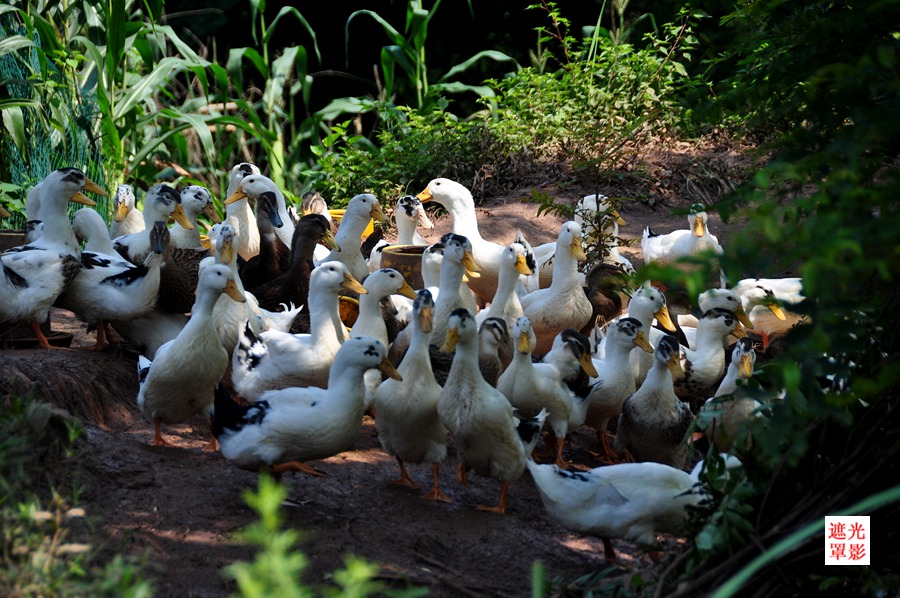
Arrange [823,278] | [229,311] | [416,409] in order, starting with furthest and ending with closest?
[229,311], [416,409], [823,278]

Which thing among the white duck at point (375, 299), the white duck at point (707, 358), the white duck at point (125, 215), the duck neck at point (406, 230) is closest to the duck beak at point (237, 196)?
the white duck at point (125, 215)

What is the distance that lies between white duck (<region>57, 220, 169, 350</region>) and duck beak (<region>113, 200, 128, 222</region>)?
62.2 inches

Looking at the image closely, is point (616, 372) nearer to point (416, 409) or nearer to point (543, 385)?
point (543, 385)

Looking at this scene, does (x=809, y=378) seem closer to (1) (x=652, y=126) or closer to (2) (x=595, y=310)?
(2) (x=595, y=310)

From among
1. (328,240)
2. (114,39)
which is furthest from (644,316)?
(114,39)

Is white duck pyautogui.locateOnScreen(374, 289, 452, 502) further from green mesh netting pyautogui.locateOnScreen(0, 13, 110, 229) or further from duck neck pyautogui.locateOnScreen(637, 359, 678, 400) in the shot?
green mesh netting pyautogui.locateOnScreen(0, 13, 110, 229)

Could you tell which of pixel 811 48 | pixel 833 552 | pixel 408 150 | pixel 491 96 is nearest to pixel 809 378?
pixel 833 552

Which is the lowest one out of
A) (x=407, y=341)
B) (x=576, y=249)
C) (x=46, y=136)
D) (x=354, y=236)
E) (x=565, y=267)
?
(x=407, y=341)

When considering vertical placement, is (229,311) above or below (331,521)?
above

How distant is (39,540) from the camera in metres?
2.68

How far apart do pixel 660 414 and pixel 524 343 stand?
79 cm

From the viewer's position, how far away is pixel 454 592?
3.62 meters

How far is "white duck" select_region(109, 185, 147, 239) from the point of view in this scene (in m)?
7.35

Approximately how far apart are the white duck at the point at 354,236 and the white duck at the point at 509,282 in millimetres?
995
